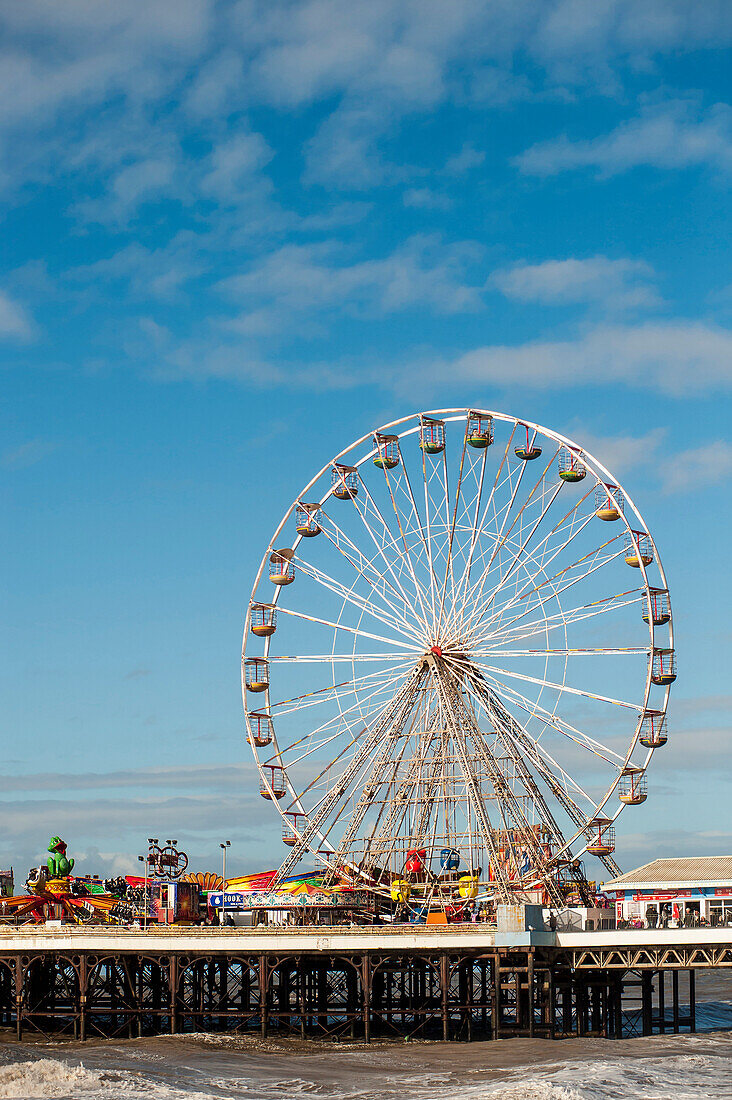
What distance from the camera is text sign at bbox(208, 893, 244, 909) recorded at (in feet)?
202

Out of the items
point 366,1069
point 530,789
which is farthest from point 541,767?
point 366,1069

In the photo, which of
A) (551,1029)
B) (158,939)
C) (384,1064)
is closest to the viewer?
(384,1064)

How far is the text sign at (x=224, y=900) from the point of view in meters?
61.7

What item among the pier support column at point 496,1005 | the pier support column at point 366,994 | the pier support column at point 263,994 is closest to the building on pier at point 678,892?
the pier support column at point 496,1005

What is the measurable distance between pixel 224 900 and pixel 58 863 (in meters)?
11.0

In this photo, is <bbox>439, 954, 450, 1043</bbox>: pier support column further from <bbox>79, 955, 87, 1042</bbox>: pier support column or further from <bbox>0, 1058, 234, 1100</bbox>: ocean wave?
<bbox>79, 955, 87, 1042</bbox>: pier support column

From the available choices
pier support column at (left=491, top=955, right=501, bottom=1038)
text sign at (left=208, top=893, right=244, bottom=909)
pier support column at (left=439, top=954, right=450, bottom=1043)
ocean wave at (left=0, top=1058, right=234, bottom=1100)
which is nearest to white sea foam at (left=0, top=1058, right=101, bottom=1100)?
ocean wave at (left=0, top=1058, right=234, bottom=1100)

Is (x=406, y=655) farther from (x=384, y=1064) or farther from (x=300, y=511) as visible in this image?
(x=384, y=1064)

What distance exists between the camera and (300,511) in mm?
68375

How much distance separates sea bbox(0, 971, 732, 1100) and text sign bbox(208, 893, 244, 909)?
8036 millimetres

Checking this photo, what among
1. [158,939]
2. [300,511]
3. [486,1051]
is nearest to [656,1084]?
[486,1051]

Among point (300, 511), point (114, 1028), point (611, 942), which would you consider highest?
point (300, 511)

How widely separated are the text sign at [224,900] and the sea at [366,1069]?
8.04 meters

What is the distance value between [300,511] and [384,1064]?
29.0 metres
